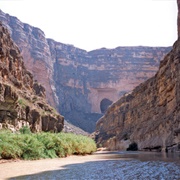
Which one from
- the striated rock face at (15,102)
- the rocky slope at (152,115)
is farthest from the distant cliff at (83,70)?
the striated rock face at (15,102)

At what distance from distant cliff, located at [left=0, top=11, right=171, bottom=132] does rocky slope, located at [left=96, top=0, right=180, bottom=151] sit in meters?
33.6

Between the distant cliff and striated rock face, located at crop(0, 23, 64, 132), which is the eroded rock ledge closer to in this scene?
striated rock face, located at crop(0, 23, 64, 132)

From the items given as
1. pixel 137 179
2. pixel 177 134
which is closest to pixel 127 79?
pixel 177 134

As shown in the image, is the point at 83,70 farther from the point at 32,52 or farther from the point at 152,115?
the point at 152,115

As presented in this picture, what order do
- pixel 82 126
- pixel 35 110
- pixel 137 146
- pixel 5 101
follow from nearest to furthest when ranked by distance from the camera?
1. pixel 5 101
2. pixel 35 110
3. pixel 137 146
4. pixel 82 126

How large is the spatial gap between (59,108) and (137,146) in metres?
60.2

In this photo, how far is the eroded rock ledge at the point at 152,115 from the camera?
29.9 metres

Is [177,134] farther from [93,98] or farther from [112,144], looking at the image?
[93,98]

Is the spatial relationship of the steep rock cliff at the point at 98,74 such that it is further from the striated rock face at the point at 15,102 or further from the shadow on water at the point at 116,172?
the shadow on water at the point at 116,172

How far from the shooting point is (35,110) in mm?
33562

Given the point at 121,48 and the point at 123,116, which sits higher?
the point at 121,48

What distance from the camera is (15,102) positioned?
2655cm

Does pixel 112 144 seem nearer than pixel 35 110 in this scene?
No

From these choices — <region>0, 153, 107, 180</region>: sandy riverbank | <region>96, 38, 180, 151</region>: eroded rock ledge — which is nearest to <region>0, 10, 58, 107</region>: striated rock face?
<region>96, 38, 180, 151</region>: eroded rock ledge
